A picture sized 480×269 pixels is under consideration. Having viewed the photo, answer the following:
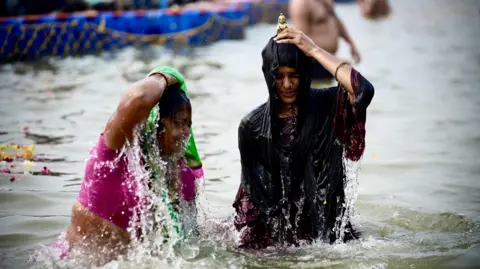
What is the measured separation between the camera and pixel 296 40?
14.0 feet

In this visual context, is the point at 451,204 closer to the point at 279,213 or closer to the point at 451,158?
the point at 451,158

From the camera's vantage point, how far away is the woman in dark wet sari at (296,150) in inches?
170

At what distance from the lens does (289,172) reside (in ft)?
15.0

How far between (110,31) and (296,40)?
1260 centimetres

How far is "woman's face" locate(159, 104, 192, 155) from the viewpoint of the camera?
4016 mm

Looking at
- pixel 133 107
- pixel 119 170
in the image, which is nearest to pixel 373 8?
pixel 119 170

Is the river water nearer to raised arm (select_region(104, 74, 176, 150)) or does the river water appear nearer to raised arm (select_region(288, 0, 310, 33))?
raised arm (select_region(104, 74, 176, 150))

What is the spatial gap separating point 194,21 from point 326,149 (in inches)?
536

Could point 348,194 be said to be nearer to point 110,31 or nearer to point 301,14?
point 301,14

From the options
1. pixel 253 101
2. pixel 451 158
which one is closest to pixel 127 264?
pixel 451 158

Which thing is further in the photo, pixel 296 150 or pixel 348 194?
pixel 348 194

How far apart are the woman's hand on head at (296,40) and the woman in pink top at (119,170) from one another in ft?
2.20

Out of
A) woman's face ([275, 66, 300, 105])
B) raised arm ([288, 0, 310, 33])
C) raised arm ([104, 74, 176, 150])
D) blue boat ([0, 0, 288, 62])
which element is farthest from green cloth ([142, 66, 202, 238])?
blue boat ([0, 0, 288, 62])

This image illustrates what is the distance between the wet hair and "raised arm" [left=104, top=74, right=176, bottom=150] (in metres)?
0.09
